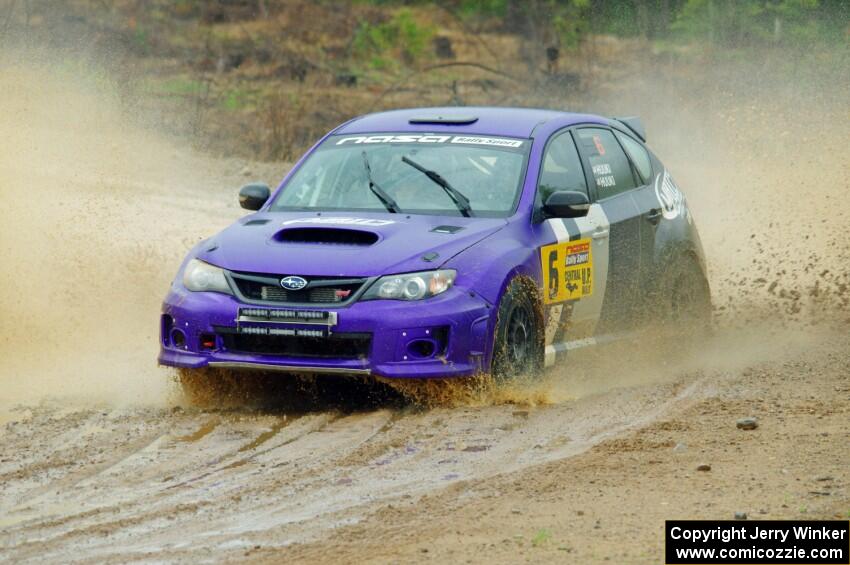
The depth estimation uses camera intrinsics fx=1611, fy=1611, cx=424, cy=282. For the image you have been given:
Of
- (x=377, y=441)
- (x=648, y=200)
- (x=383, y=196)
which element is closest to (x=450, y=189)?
(x=383, y=196)

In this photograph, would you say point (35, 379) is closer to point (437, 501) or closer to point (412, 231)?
point (412, 231)

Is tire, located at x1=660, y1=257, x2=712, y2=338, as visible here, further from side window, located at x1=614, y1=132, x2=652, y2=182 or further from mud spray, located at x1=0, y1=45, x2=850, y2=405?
side window, located at x1=614, y1=132, x2=652, y2=182

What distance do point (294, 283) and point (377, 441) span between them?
1.05 m

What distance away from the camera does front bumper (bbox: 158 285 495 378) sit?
320 inches

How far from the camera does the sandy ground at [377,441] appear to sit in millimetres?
5922

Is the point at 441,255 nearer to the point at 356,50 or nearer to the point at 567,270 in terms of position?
the point at 567,270

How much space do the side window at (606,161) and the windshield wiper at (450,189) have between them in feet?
3.98

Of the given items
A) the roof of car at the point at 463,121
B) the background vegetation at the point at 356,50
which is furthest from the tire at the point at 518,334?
the background vegetation at the point at 356,50

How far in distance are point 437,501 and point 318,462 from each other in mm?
1026

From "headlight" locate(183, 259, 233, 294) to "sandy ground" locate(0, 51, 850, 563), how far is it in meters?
0.66

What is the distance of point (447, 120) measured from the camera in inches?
389

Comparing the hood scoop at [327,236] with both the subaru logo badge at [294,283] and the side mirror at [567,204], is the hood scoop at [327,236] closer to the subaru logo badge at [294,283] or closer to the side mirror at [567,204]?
the subaru logo badge at [294,283]

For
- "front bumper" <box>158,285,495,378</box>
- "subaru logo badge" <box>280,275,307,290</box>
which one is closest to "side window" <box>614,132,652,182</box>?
"front bumper" <box>158,285,495,378</box>

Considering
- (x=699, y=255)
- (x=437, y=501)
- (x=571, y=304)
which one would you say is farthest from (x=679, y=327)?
(x=437, y=501)
